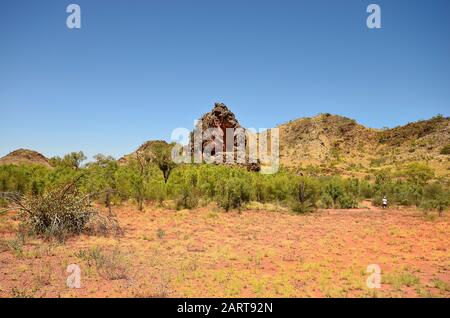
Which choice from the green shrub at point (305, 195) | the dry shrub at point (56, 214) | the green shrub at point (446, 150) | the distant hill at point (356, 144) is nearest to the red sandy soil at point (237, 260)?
the dry shrub at point (56, 214)

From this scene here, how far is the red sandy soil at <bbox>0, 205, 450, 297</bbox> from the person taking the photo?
29.5ft

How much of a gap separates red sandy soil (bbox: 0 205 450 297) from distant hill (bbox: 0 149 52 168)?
5392 cm

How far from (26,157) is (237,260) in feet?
227

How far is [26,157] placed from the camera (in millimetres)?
70375

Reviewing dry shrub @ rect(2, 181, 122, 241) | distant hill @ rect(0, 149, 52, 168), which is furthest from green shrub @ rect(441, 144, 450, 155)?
distant hill @ rect(0, 149, 52, 168)

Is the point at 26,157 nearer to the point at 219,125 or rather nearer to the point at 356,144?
the point at 219,125

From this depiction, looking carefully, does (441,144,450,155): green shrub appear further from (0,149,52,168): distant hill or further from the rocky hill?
(0,149,52,168): distant hill

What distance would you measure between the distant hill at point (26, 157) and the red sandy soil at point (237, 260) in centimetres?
5392

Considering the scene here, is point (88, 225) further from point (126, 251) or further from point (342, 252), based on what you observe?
point (342, 252)

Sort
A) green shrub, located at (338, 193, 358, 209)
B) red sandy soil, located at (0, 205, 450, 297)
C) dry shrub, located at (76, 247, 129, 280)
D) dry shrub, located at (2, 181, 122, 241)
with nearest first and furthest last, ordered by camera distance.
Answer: red sandy soil, located at (0, 205, 450, 297), dry shrub, located at (76, 247, 129, 280), dry shrub, located at (2, 181, 122, 241), green shrub, located at (338, 193, 358, 209)

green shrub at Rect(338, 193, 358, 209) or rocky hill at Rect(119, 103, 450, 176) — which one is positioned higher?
rocky hill at Rect(119, 103, 450, 176)

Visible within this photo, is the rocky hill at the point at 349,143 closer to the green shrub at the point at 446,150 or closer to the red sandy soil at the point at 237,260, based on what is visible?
the green shrub at the point at 446,150

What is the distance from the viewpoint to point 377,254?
13.4 meters

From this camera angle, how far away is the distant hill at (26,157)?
221ft
